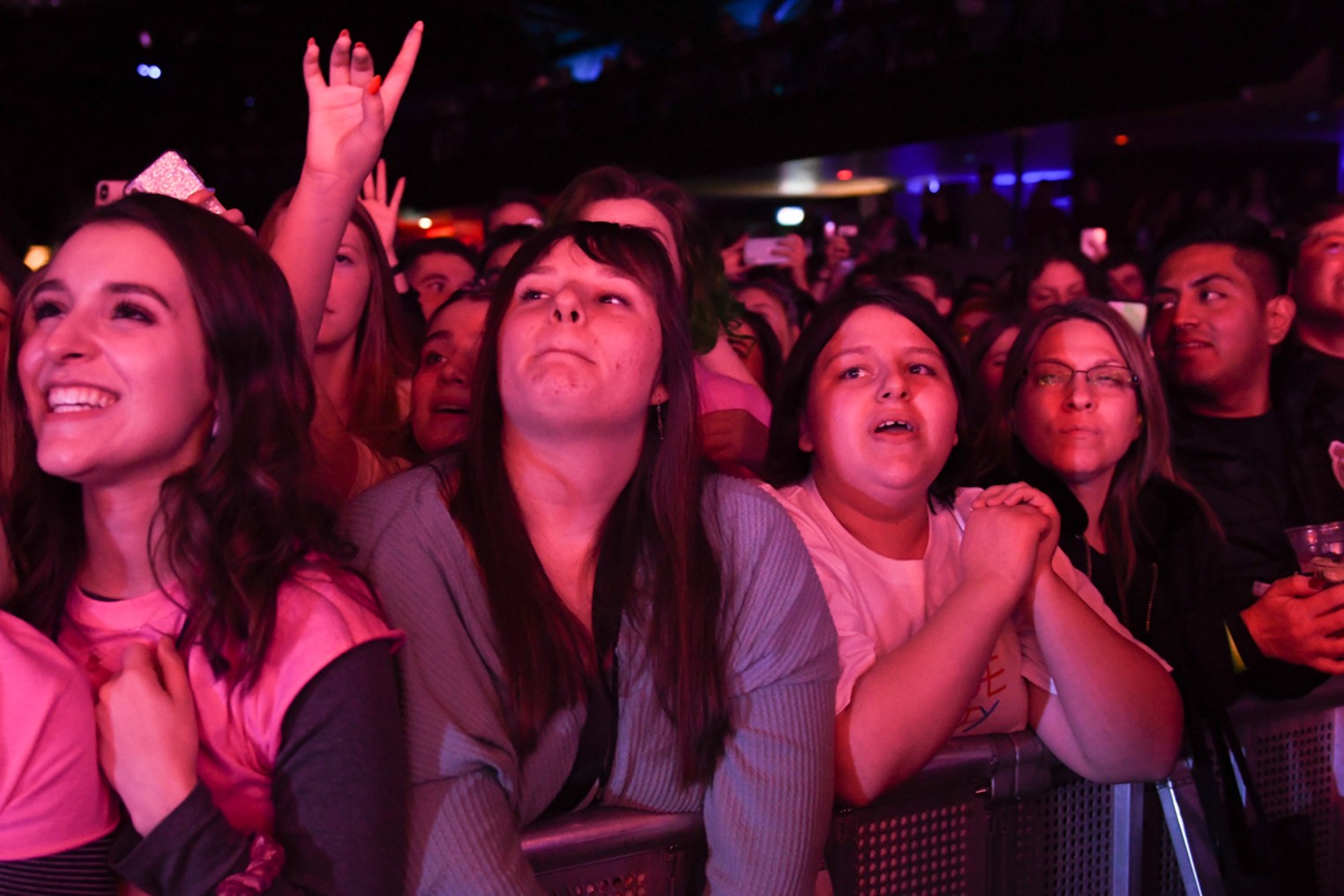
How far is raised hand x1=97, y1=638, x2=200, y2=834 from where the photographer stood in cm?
118

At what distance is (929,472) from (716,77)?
1206 cm

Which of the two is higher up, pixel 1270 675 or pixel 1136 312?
pixel 1136 312

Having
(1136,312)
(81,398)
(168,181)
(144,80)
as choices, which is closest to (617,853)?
(81,398)

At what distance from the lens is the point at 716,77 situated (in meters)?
13.1

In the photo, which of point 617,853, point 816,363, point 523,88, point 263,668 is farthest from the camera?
point 523,88

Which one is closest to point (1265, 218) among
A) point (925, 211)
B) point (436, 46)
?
point (925, 211)

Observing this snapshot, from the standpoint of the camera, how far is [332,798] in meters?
1.24

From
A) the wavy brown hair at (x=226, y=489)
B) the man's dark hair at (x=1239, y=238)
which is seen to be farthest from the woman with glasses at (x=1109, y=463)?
the wavy brown hair at (x=226, y=489)

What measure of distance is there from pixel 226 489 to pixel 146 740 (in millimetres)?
310

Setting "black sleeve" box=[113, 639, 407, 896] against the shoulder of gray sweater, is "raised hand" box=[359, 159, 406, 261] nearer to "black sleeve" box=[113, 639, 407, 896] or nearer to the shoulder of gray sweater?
the shoulder of gray sweater

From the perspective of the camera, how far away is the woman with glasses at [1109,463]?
2232 millimetres

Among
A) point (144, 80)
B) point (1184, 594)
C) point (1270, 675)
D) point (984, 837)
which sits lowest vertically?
point (984, 837)

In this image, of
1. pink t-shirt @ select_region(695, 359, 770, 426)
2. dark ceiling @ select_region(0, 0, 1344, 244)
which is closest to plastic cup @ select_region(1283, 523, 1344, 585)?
pink t-shirt @ select_region(695, 359, 770, 426)

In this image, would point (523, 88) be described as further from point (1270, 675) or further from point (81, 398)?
point (81, 398)
